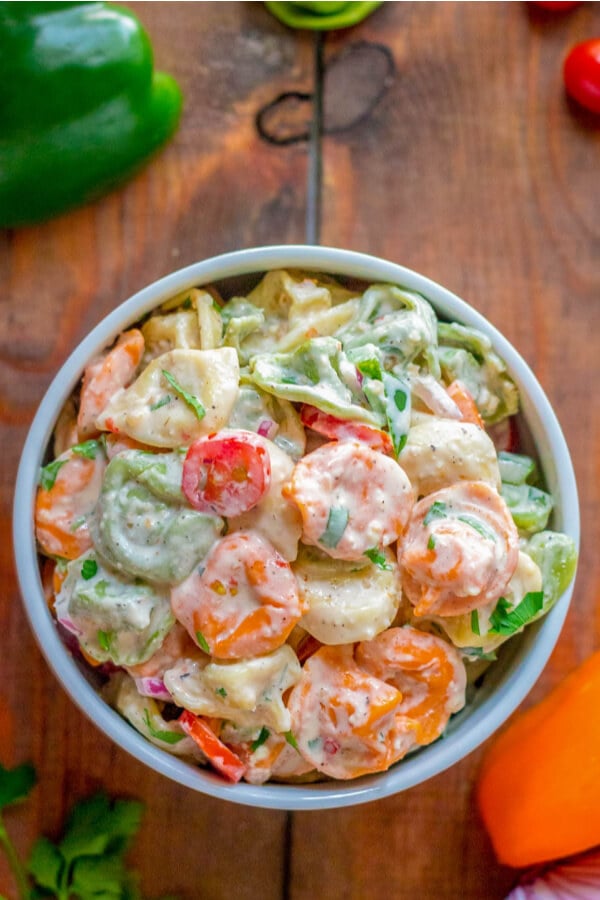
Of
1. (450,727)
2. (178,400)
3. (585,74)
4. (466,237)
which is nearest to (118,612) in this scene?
(178,400)

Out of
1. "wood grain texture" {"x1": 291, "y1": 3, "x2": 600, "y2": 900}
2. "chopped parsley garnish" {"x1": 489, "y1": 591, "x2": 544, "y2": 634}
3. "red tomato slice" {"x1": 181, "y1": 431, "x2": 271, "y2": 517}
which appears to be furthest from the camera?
"wood grain texture" {"x1": 291, "y1": 3, "x2": 600, "y2": 900}

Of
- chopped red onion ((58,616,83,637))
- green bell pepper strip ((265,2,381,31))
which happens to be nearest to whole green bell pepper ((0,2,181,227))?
green bell pepper strip ((265,2,381,31))

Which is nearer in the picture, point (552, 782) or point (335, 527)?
point (335, 527)

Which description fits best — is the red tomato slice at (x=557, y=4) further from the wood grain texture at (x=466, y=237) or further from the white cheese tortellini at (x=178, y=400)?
the white cheese tortellini at (x=178, y=400)

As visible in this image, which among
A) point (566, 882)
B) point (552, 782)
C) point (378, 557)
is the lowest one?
point (566, 882)

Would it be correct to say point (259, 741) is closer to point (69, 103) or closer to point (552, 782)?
point (552, 782)

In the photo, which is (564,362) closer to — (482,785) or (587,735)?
(587,735)

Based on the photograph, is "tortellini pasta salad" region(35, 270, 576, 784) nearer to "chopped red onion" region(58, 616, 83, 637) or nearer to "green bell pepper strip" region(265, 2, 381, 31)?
"chopped red onion" region(58, 616, 83, 637)
